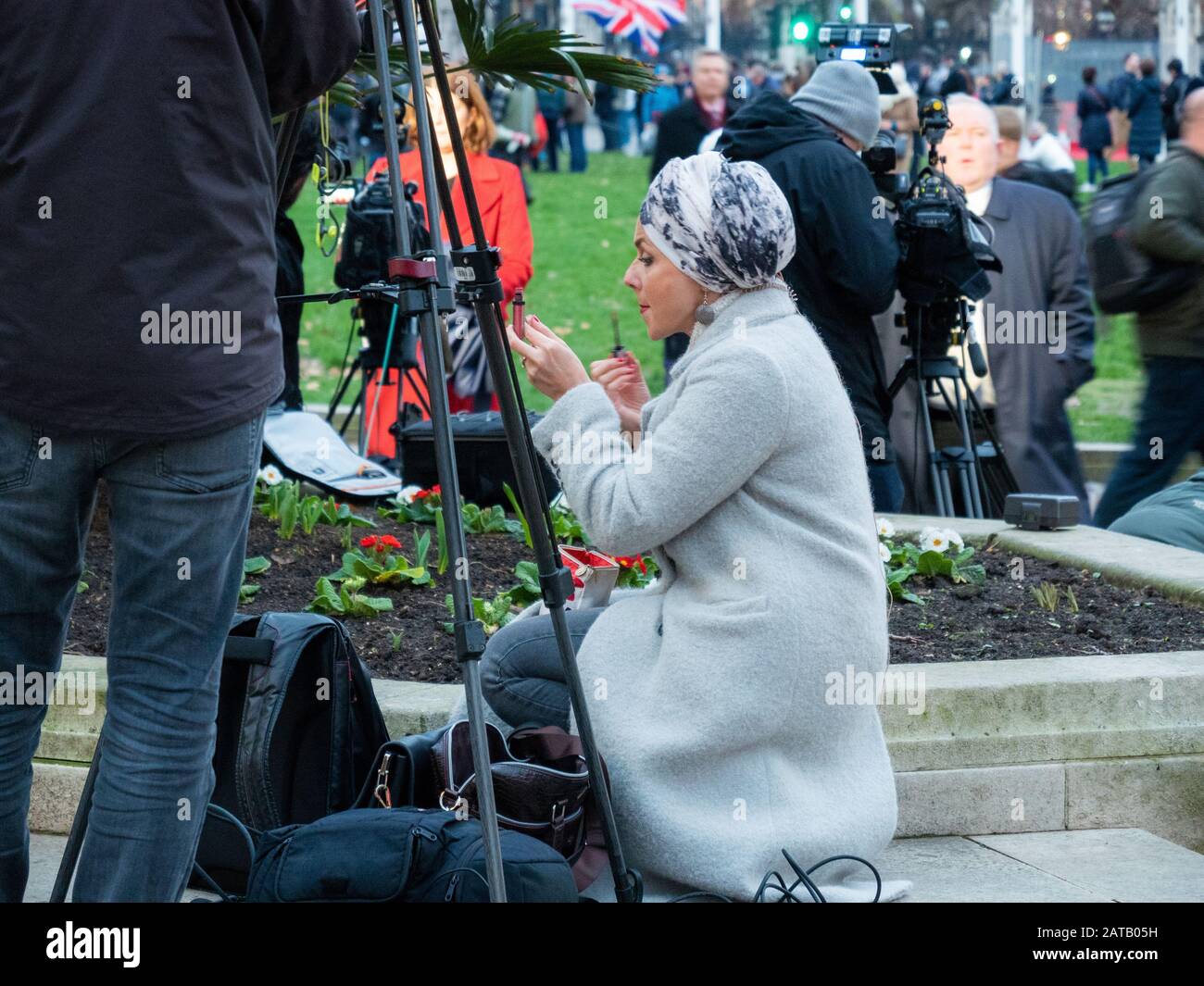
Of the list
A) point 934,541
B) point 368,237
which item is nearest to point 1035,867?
point 934,541

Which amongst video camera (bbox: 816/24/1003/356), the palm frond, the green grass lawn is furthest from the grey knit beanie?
the palm frond

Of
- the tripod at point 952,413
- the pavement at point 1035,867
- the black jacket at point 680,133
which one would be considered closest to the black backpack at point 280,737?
the pavement at point 1035,867

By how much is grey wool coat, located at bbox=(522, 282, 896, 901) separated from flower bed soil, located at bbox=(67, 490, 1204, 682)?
40.3 inches

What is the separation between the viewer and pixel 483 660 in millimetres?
3295

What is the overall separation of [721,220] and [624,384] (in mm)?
517

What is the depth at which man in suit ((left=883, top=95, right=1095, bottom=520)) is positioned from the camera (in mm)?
6379

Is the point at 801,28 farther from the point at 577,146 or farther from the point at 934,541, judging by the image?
the point at 577,146

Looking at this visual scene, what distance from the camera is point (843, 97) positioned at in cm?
532

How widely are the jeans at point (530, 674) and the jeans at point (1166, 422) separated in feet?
10.8

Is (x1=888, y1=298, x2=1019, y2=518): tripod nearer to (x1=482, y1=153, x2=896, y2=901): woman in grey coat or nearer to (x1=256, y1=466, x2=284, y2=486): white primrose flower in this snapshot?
(x1=256, y1=466, x2=284, y2=486): white primrose flower

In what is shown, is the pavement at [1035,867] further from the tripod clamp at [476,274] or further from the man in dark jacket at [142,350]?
the tripod clamp at [476,274]

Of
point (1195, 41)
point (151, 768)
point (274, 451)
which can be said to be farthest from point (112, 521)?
point (1195, 41)
